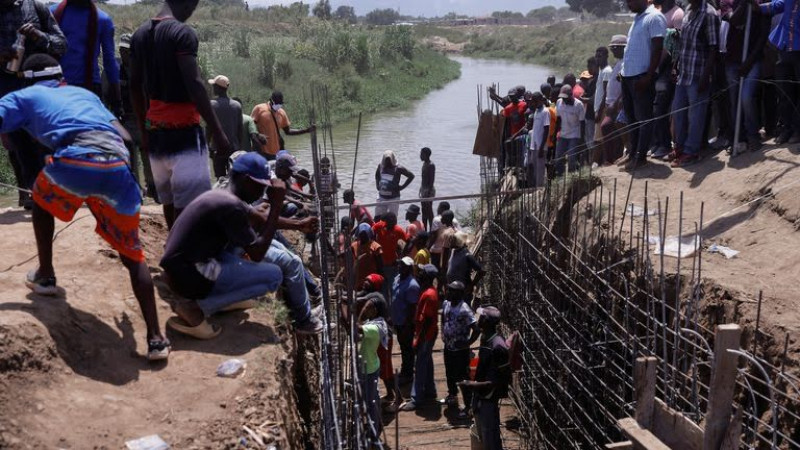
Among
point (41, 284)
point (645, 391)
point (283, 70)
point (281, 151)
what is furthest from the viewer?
point (283, 70)

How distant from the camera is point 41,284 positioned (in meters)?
4.17

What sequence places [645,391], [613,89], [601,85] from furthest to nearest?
[601,85] → [613,89] → [645,391]

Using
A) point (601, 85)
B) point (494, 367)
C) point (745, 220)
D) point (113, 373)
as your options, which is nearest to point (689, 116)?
point (745, 220)

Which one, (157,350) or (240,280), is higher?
(240,280)

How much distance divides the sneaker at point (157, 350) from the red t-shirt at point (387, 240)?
5.12 m

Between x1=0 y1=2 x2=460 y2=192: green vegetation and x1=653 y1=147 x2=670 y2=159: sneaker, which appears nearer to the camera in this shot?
x1=653 y1=147 x2=670 y2=159: sneaker

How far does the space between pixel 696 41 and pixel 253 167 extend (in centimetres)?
488

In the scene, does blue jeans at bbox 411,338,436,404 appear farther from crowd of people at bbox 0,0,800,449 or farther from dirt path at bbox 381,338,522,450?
dirt path at bbox 381,338,522,450

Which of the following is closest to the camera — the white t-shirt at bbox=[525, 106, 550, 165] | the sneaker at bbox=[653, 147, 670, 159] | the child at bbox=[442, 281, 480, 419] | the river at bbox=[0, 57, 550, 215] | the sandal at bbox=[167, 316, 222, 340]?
the sandal at bbox=[167, 316, 222, 340]

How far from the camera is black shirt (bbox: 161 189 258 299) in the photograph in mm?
4289

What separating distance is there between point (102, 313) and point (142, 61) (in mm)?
1457

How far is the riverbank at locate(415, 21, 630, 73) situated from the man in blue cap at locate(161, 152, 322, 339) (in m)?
36.6

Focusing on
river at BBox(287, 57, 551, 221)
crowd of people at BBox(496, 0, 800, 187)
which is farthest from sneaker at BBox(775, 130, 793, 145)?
river at BBox(287, 57, 551, 221)

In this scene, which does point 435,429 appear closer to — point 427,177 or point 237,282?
point 237,282
